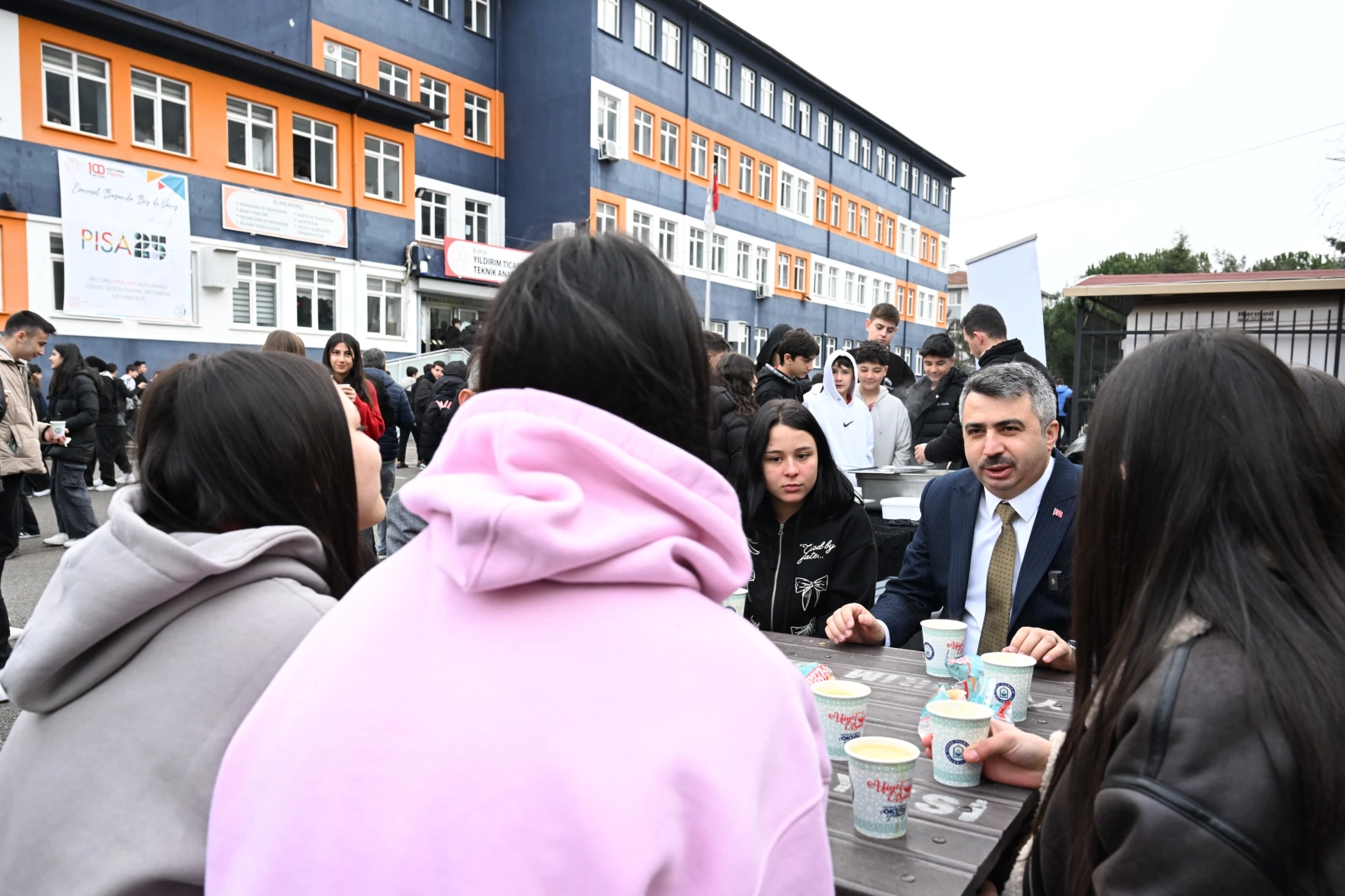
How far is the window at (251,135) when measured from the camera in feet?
63.0

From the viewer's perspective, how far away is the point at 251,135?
19.5 metres

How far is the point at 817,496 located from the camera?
3.56 metres

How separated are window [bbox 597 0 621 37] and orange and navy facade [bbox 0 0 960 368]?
0.25 ft

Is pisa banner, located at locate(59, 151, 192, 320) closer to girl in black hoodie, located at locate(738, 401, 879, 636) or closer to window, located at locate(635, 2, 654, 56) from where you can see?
window, located at locate(635, 2, 654, 56)

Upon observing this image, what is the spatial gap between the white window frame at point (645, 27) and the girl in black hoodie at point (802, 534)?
27.5 meters

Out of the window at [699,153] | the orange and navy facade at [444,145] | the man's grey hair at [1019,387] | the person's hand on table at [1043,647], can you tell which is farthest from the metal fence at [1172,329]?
the window at [699,153]

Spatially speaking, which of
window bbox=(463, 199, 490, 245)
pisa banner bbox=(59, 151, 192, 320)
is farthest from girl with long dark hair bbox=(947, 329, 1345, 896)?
window bbox=(463, 199, 490, 245)

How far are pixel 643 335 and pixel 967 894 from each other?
110 cm

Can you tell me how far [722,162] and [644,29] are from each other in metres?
5.71

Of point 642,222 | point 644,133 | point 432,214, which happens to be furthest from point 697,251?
point 432,214

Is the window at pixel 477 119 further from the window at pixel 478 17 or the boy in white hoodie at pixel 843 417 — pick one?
the boy in white hoodie at pixel 843 417

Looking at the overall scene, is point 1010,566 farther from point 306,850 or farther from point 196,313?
point 196,313

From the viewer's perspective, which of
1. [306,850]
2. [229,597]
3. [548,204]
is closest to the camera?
[306,850]

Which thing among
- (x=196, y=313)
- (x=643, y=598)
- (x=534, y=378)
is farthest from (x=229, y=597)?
(x=196, y=313)
